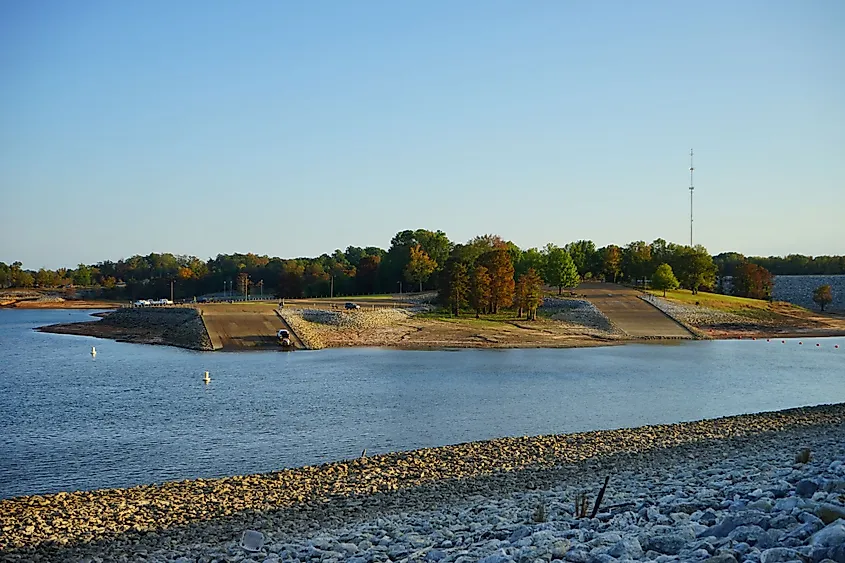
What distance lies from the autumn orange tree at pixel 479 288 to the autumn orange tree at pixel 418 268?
1070 inches

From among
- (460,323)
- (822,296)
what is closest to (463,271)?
(460,323)

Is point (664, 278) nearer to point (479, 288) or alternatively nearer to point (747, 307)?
point (747, 307)

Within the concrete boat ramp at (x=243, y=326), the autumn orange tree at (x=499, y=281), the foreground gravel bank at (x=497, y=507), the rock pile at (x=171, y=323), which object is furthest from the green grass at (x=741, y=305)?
the foreground gravel bank at (x=497, y=507)

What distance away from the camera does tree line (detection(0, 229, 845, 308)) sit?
87000 millimetres

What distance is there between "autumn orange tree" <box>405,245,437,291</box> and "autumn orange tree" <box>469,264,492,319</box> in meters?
27.2

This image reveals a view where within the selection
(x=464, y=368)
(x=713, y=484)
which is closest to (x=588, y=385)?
(x=464, y=368)

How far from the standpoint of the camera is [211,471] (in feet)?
69.6

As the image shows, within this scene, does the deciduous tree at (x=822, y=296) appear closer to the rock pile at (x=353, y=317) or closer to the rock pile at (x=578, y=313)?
the rock pile at (x=578, y=313)

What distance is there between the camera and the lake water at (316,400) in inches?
918

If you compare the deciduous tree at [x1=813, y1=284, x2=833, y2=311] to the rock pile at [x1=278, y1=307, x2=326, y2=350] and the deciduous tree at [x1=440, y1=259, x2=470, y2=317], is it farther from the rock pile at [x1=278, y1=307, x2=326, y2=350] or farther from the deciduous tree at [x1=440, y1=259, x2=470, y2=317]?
the rock pile at [x1=278, y1=307, x2=326, y2=350]

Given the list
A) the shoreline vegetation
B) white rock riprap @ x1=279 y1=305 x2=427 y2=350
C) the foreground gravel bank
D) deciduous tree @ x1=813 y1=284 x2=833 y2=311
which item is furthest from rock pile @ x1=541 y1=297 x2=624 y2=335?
the foreground gravel bank

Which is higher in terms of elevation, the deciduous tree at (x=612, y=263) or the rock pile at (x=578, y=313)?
the deciduous tree at (x=612, y=263)

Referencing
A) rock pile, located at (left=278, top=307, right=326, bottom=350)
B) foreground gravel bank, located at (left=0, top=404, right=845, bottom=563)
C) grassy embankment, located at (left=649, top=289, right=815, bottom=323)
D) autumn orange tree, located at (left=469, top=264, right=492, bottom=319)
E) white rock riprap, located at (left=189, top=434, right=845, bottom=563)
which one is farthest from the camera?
grassy embankment, located at (left=649, top=289, right=815, bottom=323)

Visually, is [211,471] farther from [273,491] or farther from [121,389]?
[121,389]
